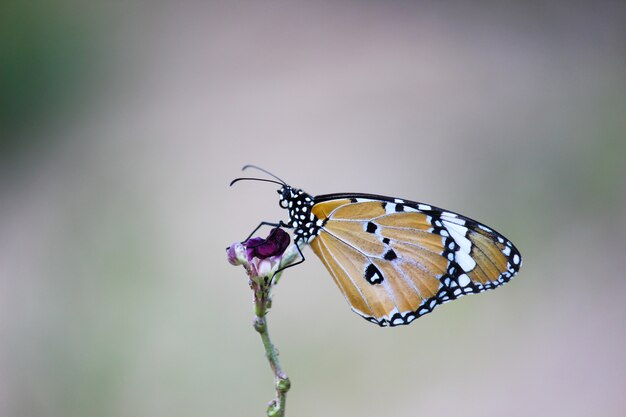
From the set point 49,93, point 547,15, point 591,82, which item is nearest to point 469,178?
point 591,82


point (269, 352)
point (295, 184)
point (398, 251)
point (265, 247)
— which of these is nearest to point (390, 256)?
point (398, 251)

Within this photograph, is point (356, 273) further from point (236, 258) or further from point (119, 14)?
point (119, 14)

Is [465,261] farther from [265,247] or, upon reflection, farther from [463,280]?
[265,247]

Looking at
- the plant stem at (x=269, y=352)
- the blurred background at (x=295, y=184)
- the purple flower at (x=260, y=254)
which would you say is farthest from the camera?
the blurred background at (x=295, y=184)

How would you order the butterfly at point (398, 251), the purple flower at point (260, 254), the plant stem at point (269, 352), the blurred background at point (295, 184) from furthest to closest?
the blurred background at point (295, 184)
the butterfly at point (398, 251)
the purple flower at point (260, 254)
the plant stem at point (269, 352)

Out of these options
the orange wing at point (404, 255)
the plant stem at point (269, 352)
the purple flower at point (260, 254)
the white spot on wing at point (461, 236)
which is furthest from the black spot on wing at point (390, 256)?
the plant stem at point (269, 352)

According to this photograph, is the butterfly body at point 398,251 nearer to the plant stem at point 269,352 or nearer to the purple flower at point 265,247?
the purple flower at point 265,247
